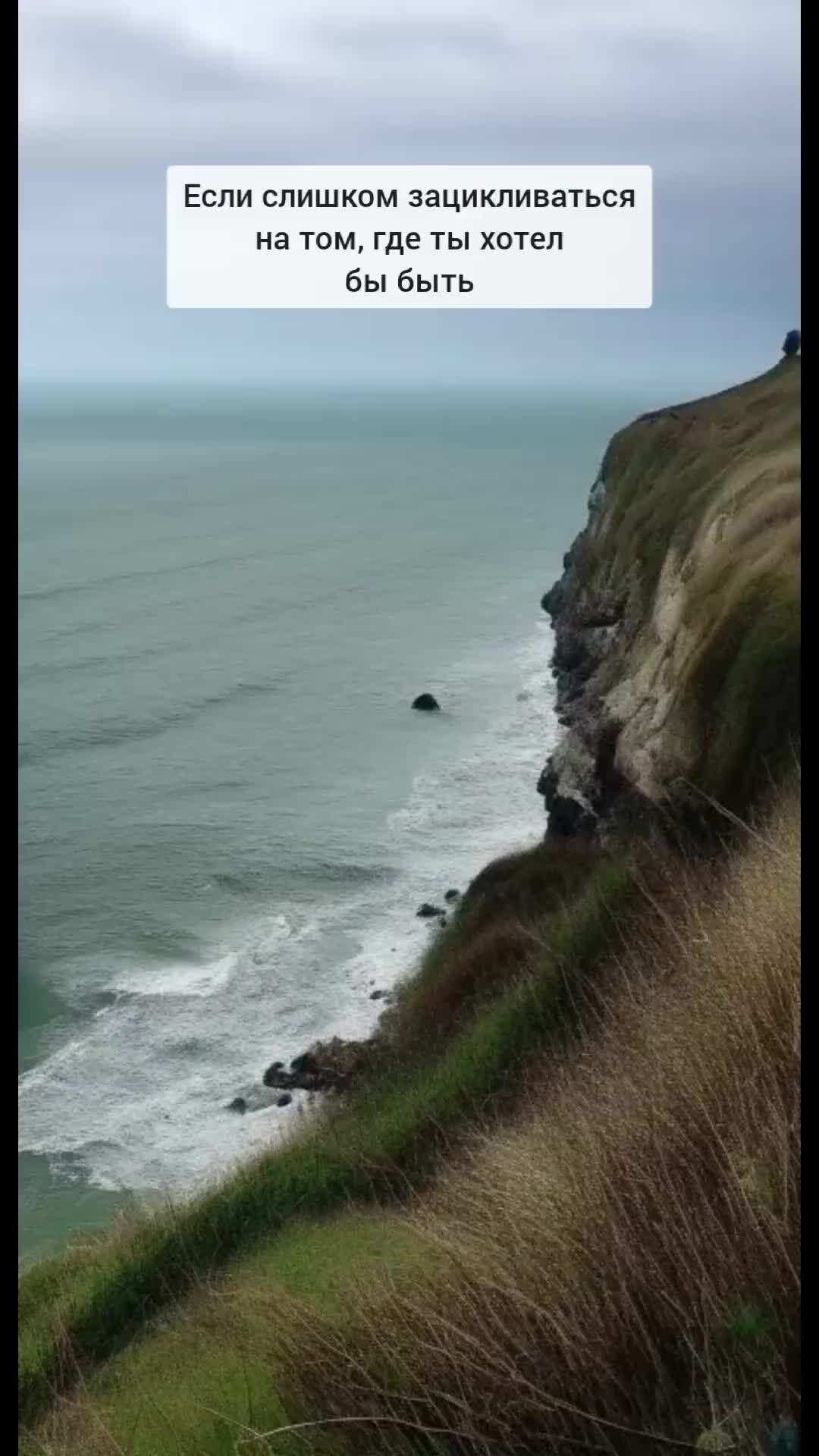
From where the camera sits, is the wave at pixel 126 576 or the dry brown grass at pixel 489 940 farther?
the wave at pixel 126 576

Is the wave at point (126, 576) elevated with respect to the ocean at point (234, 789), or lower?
elevated

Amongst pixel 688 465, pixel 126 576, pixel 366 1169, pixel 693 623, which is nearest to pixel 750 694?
pixel 693 623

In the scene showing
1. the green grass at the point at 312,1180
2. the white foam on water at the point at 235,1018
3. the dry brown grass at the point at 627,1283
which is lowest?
the white foam on water at the point at 235,1018

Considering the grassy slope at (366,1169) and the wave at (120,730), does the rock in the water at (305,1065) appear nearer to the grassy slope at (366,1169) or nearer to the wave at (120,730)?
the grassy slope at (366,1169)

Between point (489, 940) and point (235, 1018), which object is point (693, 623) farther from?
point (235, 1018)

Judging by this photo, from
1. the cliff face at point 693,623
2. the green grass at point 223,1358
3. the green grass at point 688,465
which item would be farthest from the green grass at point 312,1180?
the green grass at point 688,465

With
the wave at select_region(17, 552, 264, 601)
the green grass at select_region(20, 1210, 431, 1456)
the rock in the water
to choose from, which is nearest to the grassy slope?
the green grass at select_region(20, 1210, 431, 1456)
